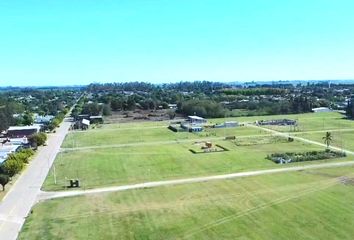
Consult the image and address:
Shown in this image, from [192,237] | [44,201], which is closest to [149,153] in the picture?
[44,201]

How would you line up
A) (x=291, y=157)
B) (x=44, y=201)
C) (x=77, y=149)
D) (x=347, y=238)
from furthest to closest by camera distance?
1. (x=77, y=149)
2. (x=291, y=157)
3. (x=44, y=201)
4. (x=347, y=238)

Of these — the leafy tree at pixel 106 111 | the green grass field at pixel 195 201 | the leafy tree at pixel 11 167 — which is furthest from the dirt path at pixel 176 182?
the leafy tree at pixel 106 111

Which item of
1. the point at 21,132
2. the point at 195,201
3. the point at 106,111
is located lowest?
the point at 106,111

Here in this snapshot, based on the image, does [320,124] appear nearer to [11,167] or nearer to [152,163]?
[152,163]

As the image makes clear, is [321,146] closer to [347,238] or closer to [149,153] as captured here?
[149,153]

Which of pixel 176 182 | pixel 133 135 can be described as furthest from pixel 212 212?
pixel 133 135

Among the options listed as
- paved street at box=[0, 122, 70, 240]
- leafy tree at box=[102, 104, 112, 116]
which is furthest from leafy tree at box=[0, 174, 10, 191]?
leafy tree at box=[102, 104, 112, 116]

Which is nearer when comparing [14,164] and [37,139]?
[14,164]

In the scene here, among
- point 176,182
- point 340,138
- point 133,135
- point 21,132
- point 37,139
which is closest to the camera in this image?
point 176,182
